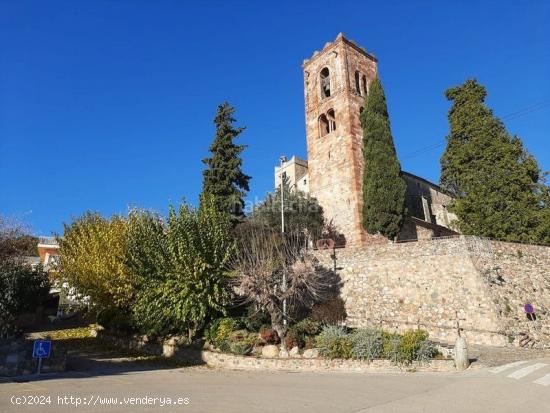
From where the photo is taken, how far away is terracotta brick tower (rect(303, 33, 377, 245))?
30.1 metres

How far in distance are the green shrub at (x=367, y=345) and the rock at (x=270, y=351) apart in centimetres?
334

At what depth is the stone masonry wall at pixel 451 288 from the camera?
1800 centimetres

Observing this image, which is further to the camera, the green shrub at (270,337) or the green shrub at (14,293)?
the green shrub at (14,293)

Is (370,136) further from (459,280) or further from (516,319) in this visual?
(516,319)

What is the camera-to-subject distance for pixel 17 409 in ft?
26.8

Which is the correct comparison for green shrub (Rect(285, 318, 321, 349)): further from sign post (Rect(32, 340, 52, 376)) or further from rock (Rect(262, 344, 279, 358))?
sign post (Rect(32, 340, 52, 376))

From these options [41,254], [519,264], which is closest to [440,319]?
[519,264]

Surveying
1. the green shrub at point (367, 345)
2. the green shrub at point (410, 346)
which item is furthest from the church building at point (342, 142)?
the green shrub at point (410, 346)

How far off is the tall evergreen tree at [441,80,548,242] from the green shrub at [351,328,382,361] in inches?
575

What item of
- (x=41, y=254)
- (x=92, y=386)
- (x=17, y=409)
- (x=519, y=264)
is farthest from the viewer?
(x=41, y=254)

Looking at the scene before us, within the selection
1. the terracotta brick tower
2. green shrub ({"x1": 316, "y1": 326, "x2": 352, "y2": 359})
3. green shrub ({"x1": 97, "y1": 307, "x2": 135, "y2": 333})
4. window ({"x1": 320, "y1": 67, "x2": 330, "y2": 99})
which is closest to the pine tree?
the terracotta brick tower

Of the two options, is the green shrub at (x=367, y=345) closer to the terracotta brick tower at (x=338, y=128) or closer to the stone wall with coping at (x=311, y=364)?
the stone wall with coping at (x=311, y=364)

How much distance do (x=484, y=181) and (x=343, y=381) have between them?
799 inches

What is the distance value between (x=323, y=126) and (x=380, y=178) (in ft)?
32.9
